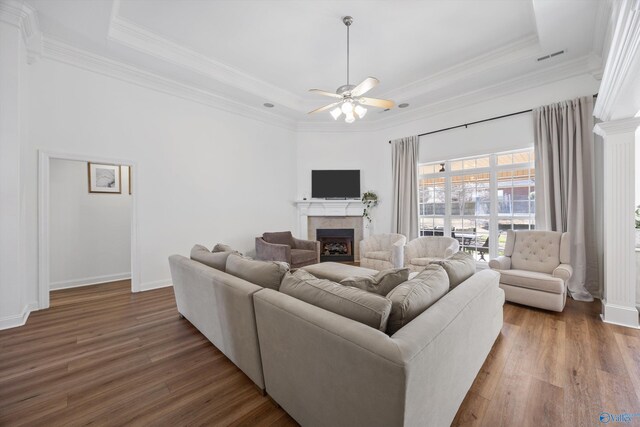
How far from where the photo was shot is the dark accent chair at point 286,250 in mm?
4492

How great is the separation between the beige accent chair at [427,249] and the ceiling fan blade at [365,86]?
267 centimetres

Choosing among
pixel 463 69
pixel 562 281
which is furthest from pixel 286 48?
pixel 562 281

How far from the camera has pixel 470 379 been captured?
1.68 metres

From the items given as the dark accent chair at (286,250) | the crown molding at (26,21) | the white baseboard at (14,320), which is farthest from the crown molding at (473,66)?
the white baseboard at (14,320)

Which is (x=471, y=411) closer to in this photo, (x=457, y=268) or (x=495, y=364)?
(x=495, y=364)

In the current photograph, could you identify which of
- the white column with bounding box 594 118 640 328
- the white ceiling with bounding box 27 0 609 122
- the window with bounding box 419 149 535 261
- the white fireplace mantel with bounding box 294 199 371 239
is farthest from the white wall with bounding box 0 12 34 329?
the white column with bounding box 594 118 640 328

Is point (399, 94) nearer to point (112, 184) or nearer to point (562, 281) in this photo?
point (562, 281)

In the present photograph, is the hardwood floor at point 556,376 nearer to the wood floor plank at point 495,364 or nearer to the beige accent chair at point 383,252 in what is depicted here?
the wood floor plank at point 495,364

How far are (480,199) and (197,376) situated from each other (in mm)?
4917

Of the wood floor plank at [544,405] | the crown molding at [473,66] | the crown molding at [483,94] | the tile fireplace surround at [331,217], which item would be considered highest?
the crown molding at [473,66]

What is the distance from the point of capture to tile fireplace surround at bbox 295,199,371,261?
6.03 m

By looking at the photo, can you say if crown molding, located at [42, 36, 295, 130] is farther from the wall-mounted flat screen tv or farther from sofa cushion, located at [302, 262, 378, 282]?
sofa cushion, located at [302, 262, 378, 282]

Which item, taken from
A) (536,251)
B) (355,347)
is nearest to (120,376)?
(355,347)

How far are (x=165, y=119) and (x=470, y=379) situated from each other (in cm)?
501
